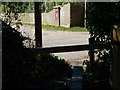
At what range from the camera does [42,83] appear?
5293 millimetres

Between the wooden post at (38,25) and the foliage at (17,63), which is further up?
the wooden post at (38,25)

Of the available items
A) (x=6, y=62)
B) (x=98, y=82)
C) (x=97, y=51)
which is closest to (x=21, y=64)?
(x=6, y=62)

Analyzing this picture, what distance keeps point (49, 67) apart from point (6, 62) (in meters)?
2.52

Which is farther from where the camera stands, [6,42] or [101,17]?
[101,17]

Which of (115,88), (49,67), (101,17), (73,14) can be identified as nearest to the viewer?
(115,88)

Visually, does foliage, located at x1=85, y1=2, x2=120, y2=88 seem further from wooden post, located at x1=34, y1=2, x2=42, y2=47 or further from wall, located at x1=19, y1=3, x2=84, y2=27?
wall, located at x1=19, y1=3, x2=84, y2=27

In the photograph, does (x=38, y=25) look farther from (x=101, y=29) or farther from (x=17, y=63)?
(x=17, y=63)

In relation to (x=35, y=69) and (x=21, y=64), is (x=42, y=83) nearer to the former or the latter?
(x=35, y=69)

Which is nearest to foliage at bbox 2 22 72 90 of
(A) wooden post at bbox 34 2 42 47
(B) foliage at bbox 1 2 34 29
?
(B) foliage at bbox 1 2 34 29

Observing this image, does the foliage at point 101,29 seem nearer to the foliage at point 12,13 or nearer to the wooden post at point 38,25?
the wooden post at point 38,25

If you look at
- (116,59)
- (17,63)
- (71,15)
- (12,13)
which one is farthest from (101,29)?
(71,15)

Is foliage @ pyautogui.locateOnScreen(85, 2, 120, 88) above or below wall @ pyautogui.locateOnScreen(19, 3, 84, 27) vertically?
below

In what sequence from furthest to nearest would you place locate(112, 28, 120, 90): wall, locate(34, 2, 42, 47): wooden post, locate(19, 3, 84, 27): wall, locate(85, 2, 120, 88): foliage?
locate(19, 3, 84, 27): wall → locate(34, 2, 42, 47): wooden post → locate(85, 2, 120, 88): foliage → locate(112, 28, 120, 90): wall

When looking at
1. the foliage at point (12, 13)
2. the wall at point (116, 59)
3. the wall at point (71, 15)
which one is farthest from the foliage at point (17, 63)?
the wall at point (71, 15)
